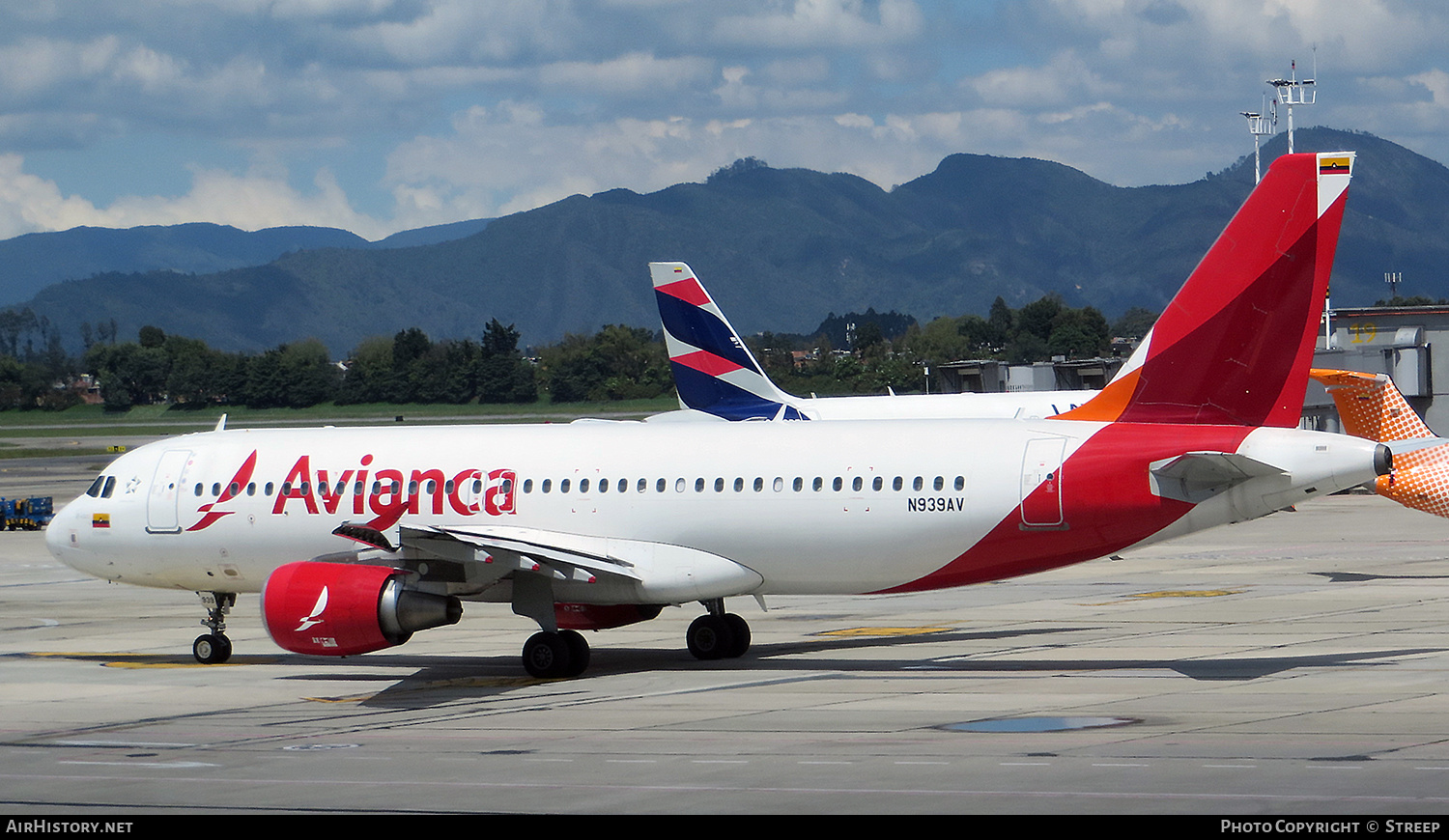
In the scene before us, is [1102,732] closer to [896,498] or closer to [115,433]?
[896,498]

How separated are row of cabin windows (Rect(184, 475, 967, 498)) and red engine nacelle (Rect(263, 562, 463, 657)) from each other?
3.07 meters

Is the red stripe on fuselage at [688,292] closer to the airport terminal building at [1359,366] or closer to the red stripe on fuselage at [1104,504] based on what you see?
the red stripe on fuselage at [1104,504]

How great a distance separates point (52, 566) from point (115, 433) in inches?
3678

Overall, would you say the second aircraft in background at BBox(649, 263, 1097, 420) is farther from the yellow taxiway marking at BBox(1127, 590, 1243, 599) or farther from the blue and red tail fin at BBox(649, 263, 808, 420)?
the yellow taxiway marking at BBox(1127, 590, 1243, 599)

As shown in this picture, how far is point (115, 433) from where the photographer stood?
459 ft

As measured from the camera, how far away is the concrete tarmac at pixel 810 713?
16203 millimetres

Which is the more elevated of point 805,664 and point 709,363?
point 709,363

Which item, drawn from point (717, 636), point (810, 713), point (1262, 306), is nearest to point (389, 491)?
point (717, 636)

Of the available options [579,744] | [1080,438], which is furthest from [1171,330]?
[579,744]

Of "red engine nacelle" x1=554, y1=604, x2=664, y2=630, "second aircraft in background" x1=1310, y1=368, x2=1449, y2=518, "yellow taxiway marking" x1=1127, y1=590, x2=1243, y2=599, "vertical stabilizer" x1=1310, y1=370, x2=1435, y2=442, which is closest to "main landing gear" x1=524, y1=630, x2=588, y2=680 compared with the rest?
"red engine nacelle" x1=554, y1=604, x2=664, y2=630

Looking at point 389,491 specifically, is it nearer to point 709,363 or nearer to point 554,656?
point 554,656

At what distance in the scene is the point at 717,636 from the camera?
2736 cm

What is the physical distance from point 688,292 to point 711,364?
6.84 ft

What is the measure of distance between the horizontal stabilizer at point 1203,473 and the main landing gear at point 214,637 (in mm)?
15968
